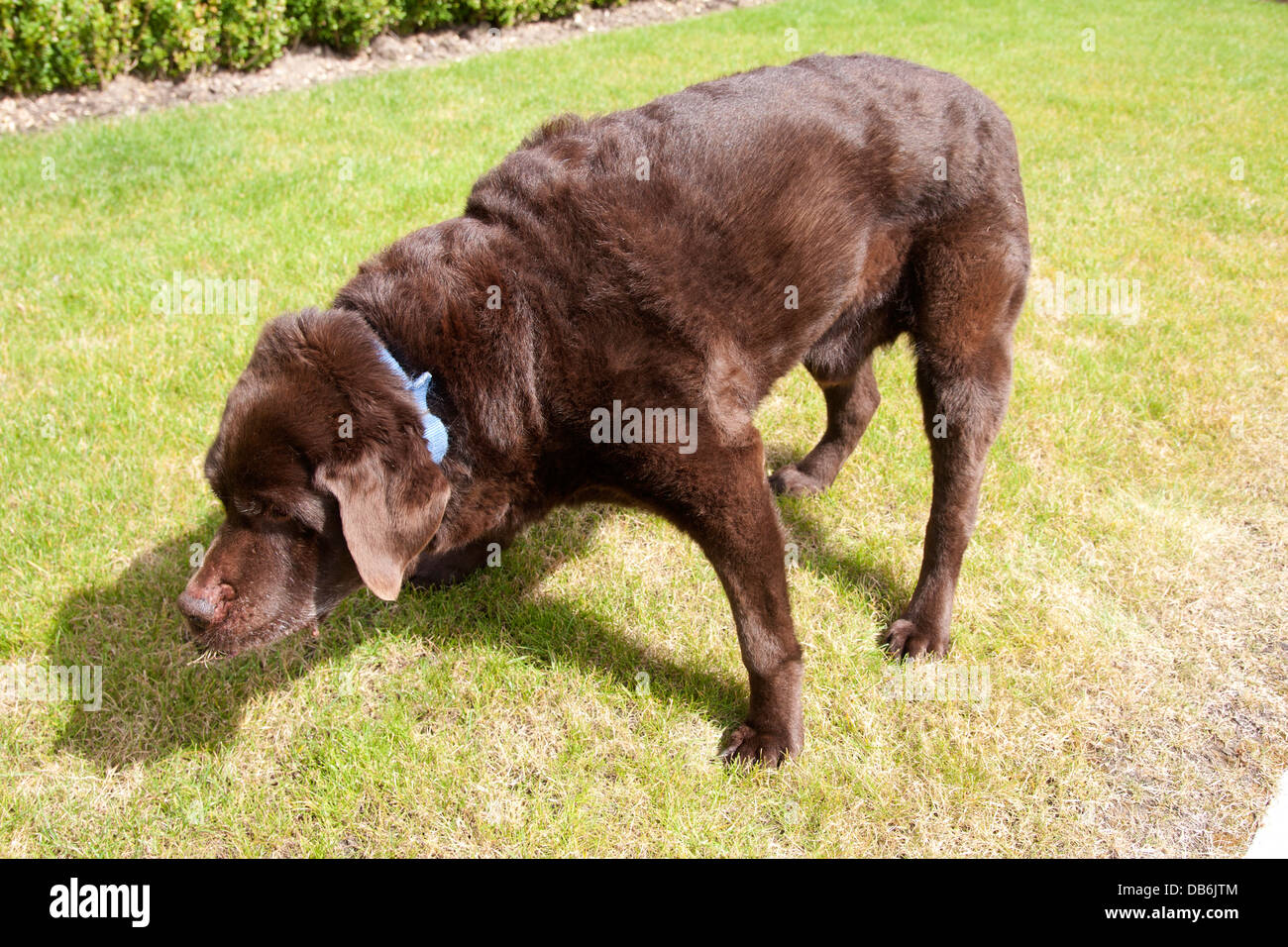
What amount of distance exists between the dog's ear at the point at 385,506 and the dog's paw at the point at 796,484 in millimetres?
1915

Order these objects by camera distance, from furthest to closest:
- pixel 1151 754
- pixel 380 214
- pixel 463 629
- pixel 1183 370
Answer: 1. pixel 380 214
2. pixel 1183 370
3. pixel 463 629
4. pixel 1151 754

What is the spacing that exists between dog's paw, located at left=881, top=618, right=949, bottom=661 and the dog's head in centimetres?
171

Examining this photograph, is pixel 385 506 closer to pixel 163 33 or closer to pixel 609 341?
pixel 609 341

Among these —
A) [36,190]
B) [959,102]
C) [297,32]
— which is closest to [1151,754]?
[959,102]

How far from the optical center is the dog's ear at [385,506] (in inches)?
86.4

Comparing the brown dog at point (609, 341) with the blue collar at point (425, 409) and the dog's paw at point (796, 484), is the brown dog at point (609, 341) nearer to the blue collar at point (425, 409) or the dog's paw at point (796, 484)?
the blue collar at point (425, 409)

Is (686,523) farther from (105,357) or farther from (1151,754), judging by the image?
(105,357)

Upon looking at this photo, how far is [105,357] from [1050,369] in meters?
4.88

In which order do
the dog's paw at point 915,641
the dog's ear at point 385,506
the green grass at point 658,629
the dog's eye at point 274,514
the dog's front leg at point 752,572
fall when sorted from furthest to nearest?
1. the dog's paw at point 915,641
2. the green grass at point 658,629
3. the dog's front leg at point 752,572
4. the dog's eye at point 274,514
5. the dog's ear at point 385,506

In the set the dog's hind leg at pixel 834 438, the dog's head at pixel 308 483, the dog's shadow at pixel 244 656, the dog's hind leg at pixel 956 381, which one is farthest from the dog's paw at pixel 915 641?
the dog's head at pixel 308 483

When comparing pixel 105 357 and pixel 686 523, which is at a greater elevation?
pixel 686 523

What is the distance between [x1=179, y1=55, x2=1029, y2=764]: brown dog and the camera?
2277 mm

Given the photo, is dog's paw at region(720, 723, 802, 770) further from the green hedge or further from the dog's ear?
the green hedge

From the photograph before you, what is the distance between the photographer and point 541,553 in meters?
3.59
